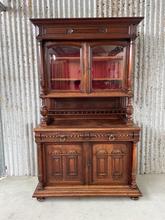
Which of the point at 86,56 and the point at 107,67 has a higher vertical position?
the point at 86,56

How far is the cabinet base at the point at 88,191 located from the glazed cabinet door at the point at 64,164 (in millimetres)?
83

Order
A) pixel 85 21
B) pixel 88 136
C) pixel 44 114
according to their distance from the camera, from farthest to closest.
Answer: pixel 44 114, pixel 88 136, pixel 85 21

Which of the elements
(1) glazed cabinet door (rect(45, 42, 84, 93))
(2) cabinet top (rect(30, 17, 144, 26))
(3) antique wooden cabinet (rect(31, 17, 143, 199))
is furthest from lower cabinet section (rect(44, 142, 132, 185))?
(2) cabinet top (rect(30, 17, 144, 26))

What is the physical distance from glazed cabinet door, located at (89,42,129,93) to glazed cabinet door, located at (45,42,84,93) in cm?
15

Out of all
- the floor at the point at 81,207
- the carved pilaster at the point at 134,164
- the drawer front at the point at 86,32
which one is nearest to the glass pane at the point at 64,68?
the drawer front at the point at 86,32

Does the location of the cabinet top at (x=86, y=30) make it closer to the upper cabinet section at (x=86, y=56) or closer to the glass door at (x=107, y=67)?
the upper cabinet section at (x=86, y=56)

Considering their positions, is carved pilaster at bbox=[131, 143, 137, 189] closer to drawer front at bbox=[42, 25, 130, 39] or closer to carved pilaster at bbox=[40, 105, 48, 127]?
carved pilaster at bbox=[40, 105, 48, 127]

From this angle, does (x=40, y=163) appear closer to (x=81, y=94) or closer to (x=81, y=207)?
(x=81, y=207)

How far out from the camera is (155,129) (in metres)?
3.07

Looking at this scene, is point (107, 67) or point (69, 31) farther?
point (107, 67)

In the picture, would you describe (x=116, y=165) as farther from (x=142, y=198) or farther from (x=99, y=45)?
(x=99, y=45)

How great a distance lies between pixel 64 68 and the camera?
260 centimetres

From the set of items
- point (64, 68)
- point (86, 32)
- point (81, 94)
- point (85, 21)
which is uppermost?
point (85, 21)

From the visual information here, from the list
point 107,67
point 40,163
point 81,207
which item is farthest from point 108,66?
point 81,207
